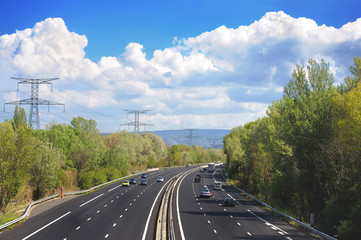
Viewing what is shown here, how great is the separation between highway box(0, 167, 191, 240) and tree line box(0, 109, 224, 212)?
798cm

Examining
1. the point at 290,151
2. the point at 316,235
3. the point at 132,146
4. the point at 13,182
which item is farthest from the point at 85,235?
the point at 132,146

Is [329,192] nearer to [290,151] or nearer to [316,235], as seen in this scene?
[290,151]

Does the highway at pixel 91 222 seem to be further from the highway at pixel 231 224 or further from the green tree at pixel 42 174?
the green tree at pixel 42 174

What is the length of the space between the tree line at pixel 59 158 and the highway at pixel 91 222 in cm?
798

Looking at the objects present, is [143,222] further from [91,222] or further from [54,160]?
[54,160]

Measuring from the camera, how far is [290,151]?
162ft

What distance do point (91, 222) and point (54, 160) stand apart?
34715 millimetres

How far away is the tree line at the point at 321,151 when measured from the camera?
35.1m

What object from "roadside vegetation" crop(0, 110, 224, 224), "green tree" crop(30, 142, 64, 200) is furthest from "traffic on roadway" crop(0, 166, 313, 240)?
"green tree" crop(30, 142, 64, 200)

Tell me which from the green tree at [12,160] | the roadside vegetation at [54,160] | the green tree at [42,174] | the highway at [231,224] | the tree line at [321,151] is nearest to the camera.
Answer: the highway at [231,224]

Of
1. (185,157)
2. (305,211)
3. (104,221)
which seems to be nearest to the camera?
(104,221)

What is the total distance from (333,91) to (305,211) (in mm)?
16826

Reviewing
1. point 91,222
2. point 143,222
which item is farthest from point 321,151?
point 91,222

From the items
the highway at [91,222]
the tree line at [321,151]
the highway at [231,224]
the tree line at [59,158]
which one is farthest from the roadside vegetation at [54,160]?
the tree line at [321,151]
